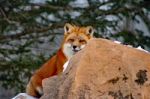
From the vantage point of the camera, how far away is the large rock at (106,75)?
3.36 meters

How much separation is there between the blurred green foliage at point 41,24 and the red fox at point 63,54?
5.59 feet

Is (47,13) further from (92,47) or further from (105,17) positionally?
(92,47)

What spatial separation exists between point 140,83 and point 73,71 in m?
0.44

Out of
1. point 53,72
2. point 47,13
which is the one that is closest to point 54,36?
point 47,13

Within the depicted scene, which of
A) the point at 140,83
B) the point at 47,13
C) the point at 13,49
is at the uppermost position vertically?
the point at 140,83

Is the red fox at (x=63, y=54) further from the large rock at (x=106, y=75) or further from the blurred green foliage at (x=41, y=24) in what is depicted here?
the large rock at (x=106, y=75)

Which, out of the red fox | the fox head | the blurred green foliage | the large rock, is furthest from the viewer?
the blurred green foliage

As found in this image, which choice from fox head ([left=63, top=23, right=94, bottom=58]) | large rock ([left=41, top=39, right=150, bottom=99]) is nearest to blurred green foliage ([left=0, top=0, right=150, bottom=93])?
fox head ([left=63, top=23, right=94, bottom=58])

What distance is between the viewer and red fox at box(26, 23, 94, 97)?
18.0 feet

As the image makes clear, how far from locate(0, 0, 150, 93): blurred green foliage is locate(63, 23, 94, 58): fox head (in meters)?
1.68

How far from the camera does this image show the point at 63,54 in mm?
5988

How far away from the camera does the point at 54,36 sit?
338 inches

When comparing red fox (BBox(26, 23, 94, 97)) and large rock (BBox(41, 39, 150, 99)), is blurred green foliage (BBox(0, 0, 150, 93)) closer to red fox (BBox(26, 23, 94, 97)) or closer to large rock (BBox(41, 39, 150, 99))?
red fox (BBox(26, 23, 94, 97))

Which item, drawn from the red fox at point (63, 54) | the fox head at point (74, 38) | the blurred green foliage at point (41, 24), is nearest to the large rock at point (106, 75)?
the red fox at point (63, 54)
